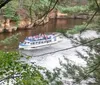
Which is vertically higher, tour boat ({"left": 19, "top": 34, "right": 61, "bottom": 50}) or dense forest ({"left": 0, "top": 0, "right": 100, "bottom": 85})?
dense forest ({"left": 0, "top": 0, "right": 100, "bottom": 85})

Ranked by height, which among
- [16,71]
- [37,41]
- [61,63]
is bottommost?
[37,41]

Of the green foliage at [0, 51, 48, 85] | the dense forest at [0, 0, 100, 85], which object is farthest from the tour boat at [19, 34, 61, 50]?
the green foliage at [0, 51, 48, 85]

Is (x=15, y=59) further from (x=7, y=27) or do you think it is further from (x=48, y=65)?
(x=7, y=27)

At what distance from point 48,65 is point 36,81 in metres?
10.7

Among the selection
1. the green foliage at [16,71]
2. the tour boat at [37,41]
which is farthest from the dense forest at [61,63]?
the tour boat at [37,41]

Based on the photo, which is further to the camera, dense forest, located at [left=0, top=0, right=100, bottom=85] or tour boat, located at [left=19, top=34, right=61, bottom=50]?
tour boat, located at [left=19, top=34, right=61, bottom=50]

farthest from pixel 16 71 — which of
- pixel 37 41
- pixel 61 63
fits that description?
pixel 37 41

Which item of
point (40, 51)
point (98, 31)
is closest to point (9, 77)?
point (98, 31)

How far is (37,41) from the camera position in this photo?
18.7 meters

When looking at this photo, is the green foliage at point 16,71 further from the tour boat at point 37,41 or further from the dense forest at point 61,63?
the tour boat at point 37,41

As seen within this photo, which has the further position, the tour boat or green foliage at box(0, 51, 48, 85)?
the tour boat

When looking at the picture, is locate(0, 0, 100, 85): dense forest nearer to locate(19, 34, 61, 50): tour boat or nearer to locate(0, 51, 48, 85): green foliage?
locate(0, 51, 48, 85): green foliage

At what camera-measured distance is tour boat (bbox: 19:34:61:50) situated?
17659mm

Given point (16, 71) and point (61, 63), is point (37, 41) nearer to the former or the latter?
point (61, 63)
